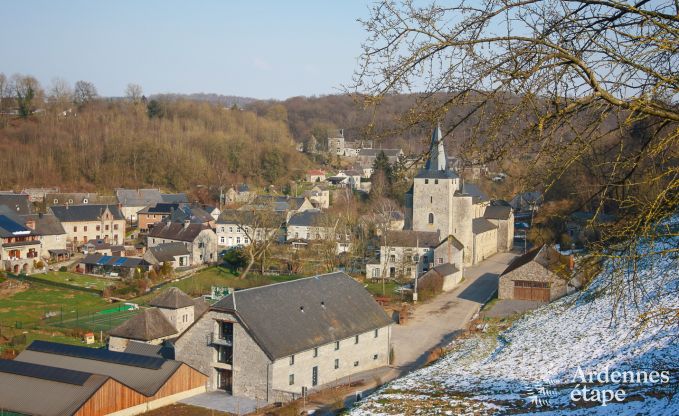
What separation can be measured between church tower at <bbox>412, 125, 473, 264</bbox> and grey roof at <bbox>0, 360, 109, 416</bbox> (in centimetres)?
2496

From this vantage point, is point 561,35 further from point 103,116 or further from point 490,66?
point 103,116

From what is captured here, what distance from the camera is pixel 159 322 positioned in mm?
22531

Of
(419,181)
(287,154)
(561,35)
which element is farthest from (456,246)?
(287,154)

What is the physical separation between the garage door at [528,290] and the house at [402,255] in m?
7.05

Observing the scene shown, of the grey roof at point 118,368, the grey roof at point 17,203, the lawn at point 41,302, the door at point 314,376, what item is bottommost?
the lawn at point 41,302

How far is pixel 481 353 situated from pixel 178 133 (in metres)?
63.6

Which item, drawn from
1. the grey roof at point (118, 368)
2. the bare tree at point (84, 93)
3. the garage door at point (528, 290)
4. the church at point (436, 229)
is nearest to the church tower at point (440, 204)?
the church at point (436, 229)

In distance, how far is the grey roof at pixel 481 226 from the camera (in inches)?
1602

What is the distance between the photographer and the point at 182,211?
50000mm

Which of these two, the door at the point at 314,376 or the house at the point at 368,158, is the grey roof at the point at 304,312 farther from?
the house at the point at 368,158

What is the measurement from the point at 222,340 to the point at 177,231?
2555 centimetres

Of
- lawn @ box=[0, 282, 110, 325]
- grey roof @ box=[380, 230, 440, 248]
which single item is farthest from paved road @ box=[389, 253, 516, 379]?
lawn @ box=[0, 282, 110, 325]

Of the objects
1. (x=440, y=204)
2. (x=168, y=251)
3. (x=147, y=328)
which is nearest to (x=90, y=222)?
(x=168, y=251)

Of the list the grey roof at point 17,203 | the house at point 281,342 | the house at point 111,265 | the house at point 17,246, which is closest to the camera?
the house at point 281,342
